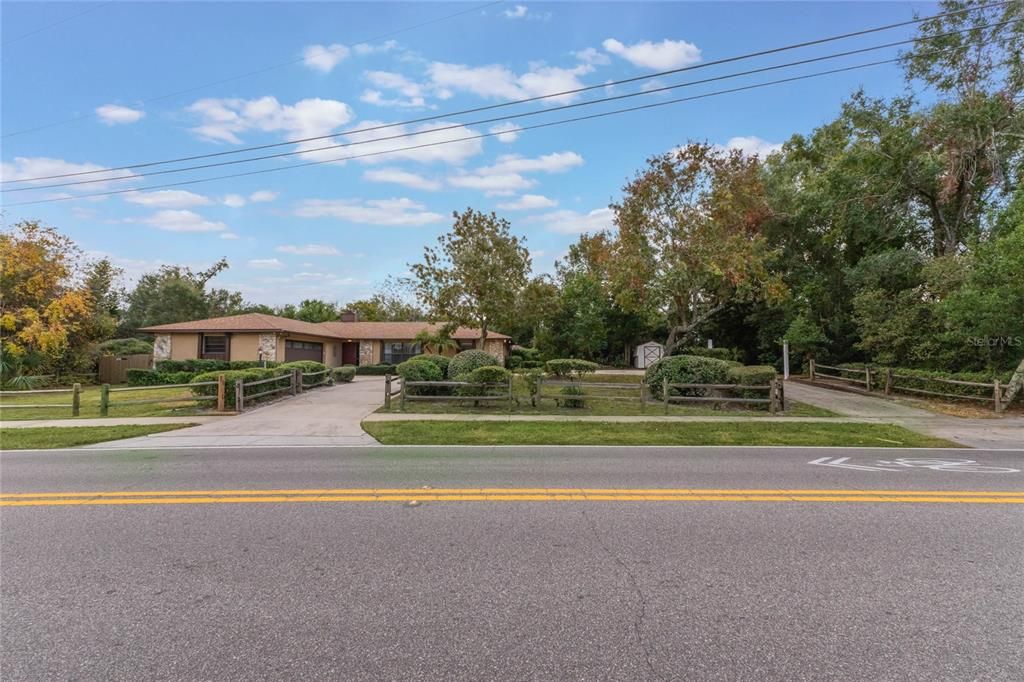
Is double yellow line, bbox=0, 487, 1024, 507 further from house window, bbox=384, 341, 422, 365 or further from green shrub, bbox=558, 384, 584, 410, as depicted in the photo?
house window, bbox=384, 341, 422, 365

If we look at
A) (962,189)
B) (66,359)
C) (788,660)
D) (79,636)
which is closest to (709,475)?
(788,660)

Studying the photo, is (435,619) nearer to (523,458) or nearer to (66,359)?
(523,458)

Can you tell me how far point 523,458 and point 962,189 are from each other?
22.0 m

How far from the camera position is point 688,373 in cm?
1523

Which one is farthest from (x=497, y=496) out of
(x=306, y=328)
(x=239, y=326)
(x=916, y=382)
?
(x=306, y=328)

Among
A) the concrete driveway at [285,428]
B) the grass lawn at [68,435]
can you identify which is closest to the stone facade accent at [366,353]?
the concrete driveway at [285,428]

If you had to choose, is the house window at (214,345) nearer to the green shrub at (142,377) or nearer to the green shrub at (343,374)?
the green shrub at (142,377)

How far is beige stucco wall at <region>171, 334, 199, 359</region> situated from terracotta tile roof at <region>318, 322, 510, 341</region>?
24.3 ft

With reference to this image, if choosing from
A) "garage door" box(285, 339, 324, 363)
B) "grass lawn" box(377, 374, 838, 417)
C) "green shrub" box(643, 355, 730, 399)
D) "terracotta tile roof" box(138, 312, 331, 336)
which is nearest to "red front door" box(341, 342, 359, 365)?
"garage door" box(285, 339, 324, 363)

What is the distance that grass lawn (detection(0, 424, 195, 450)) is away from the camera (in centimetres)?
941

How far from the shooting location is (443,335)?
26609 mm

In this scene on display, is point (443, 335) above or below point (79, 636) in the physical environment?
above

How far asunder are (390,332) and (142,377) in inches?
533

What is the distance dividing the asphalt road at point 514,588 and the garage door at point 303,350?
2205cm
